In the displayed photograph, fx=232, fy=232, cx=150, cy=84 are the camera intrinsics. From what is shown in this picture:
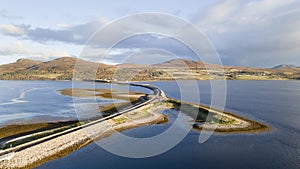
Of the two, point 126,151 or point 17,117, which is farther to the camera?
point 17,117

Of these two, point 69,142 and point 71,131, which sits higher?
point 71,131

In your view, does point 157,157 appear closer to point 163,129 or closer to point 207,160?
point 207,160

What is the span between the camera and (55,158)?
29.2 m

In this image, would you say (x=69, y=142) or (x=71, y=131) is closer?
(x=69, y=142)

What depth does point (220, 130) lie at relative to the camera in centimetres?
4209

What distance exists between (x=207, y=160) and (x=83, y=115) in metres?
34.3

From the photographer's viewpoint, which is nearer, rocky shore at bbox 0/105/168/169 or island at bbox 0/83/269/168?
rocky shore at bbox 0/105/168/169

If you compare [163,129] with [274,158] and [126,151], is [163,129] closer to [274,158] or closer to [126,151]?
[126,151]

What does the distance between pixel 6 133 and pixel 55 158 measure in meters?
16.0

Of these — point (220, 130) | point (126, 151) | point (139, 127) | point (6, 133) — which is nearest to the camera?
point (126, 151)

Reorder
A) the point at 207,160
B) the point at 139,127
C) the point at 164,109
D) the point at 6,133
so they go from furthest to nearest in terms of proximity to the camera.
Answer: the point at 164,109 < the point at 139,127 < the point at 6,133 < the point at 207,160

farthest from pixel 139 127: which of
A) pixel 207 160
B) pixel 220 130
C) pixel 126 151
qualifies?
pixel 207 160

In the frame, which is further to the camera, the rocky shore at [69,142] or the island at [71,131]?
the island at [71,131]

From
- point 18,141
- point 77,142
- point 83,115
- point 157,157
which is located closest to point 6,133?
point 18,141
